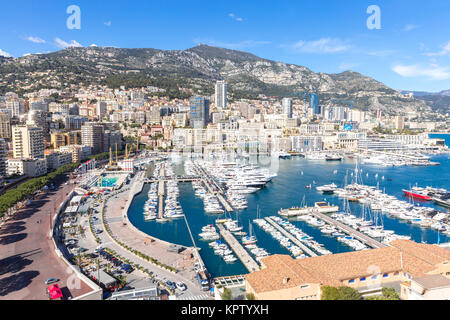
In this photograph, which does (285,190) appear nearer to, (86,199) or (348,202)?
(348,202)

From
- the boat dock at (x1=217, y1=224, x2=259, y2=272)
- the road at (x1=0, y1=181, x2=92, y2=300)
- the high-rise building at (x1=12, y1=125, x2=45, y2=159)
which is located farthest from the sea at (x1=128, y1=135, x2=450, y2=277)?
the high-rise building at (x1=12, y1=125, x2=45, y2=159)

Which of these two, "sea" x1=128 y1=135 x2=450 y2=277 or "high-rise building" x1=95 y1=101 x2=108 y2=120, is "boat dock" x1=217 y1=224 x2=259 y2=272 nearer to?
"sea" x1=128 y1=135 x2=450 y2=277

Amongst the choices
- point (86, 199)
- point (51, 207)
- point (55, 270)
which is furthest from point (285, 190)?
point (55, 270)

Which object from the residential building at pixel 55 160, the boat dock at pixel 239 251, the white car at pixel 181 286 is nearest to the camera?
the white car at pixel 181 286

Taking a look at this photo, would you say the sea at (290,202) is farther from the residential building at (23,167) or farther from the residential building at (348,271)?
the residential building at (23,167)

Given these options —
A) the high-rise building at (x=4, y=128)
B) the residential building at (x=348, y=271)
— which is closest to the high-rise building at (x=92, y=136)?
the high-rise building at (x=4, y=128)
